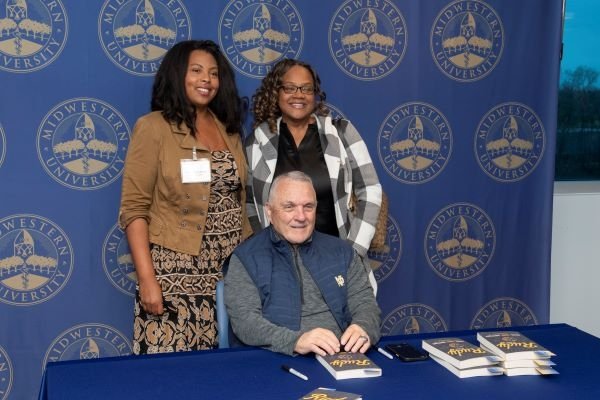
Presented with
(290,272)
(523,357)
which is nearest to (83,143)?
(290,272)

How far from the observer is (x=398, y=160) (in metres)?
3.29

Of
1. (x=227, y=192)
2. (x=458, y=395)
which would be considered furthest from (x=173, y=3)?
(x=458, y=395)

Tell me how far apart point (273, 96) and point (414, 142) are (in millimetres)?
919

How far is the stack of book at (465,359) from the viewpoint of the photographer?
5.66ft

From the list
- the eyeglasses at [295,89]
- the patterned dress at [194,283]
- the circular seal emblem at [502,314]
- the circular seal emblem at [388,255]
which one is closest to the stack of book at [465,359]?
the patterned dress at [194,283]

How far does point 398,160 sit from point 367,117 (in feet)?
0.92

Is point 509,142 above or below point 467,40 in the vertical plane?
below

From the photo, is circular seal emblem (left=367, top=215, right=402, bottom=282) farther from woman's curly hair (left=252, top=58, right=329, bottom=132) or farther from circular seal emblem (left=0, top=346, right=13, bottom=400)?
circular seal emblem (left=0, top=346, right=13, bottom=400)

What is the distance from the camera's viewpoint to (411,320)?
3.40 metres

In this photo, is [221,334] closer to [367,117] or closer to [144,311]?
[144,311]

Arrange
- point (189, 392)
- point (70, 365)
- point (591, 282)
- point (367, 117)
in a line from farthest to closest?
point (591, 282)
point (367, 117)
point (70, 365)
point (189, 392)

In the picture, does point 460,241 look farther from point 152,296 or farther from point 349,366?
point 349,366

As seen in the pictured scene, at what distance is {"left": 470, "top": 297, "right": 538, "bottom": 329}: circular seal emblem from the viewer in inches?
138

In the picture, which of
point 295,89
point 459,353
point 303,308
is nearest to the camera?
point 459,353
